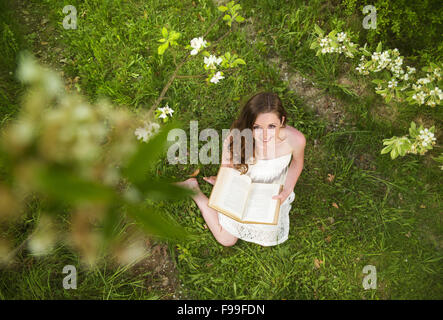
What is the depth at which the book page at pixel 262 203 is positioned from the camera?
2670mm

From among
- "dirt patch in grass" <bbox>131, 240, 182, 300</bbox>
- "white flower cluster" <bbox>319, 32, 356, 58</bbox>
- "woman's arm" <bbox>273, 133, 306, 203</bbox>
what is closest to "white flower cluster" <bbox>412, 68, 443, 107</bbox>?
"white flower cluster" <bbox>319, 32, 356, 58</bbox>

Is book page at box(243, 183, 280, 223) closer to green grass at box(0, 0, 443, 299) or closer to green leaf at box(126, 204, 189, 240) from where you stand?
green grass at box(0, 0, 443, 299)

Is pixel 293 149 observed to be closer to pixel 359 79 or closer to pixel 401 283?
pixel 359 79

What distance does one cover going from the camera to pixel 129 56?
3.58m

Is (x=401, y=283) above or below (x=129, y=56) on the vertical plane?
below

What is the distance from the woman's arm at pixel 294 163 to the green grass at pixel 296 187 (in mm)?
462

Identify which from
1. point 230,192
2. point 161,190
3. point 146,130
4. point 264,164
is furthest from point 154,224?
point 264,164

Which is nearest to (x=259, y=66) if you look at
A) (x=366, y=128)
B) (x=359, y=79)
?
(x=359, y=79)

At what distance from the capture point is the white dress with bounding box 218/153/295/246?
2957 mm

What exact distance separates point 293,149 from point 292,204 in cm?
82

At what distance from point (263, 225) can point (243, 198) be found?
0.45 m

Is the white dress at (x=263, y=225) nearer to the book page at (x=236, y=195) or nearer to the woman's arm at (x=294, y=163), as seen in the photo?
the woman's arm at (x=294, y=163)

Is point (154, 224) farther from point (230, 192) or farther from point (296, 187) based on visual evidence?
point (296, 187)

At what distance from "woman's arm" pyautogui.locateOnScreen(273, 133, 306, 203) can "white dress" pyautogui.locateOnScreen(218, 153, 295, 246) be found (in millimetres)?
54
